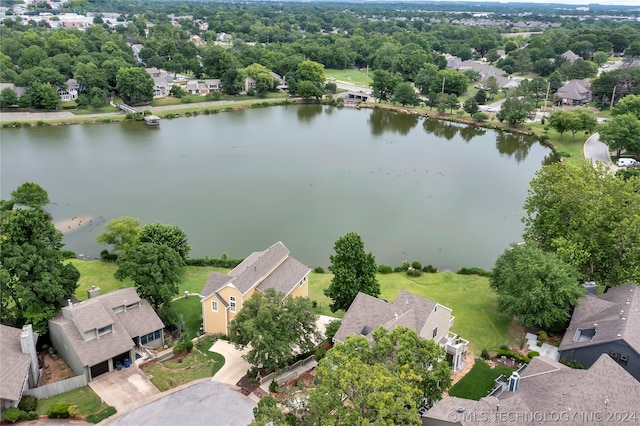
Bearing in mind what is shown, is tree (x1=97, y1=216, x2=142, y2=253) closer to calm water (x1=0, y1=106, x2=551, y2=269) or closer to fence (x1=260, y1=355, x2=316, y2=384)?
calm water (x1=0, y1=106, x2=551, y2=269)

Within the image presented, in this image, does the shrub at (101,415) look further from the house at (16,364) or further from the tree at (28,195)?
the tree at (28,195)

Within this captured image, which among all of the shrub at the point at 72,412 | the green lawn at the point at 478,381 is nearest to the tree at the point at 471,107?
the green lawn at the point at 478,381

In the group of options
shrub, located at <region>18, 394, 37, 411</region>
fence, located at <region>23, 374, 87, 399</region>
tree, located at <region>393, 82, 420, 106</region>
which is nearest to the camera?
shrub, located at <region>18, 394, 37, 411</region>

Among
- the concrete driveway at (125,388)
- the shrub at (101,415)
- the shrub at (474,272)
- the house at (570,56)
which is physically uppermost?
the house at (570,56)

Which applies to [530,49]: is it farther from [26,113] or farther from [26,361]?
[26,361]

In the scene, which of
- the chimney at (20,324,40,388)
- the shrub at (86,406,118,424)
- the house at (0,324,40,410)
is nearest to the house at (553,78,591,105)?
the shrub at (86,406,118,424)

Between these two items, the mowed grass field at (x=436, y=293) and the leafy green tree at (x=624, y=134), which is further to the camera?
the leafy green tree at (x=624, y=134)
